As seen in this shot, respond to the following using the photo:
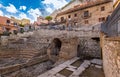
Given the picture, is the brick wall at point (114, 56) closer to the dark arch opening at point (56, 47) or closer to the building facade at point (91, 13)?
the dark arch opening at point (56, 47)

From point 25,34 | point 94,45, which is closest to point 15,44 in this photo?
point 25,34

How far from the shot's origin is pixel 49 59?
9578 millimetres

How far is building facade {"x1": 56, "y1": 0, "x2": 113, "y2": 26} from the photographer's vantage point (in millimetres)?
17016

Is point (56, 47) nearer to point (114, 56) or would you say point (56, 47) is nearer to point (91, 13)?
point (114, 56)

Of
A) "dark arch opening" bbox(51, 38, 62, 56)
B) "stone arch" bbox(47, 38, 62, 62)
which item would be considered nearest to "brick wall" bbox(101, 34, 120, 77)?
"stone arch" bbox(47, 38, 62, 62)

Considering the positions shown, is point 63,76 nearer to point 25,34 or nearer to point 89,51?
point 89,51

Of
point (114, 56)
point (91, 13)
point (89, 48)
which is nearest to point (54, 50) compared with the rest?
point (89, 48)

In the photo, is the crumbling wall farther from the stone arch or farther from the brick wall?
the brick wall

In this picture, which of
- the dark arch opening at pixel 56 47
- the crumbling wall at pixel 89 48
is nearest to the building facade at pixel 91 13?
the crumbling wall at pixel 89 48

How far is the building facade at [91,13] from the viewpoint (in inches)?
670

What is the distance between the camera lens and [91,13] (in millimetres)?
18703

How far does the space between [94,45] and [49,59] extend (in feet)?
18.8

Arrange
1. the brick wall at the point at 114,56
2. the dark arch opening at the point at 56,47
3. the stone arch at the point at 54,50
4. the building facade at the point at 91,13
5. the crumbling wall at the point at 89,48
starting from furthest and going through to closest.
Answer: the building facade at the point at 91,13 < the crumbling wall at the point at 89,48 < the dark arch opening at the point at 56,47 < the stone arch at the point at 54,50 < the brick wall at the point at 114,56

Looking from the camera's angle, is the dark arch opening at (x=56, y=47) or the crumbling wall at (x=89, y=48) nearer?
the dark arch opening at (x=56, y=47)
